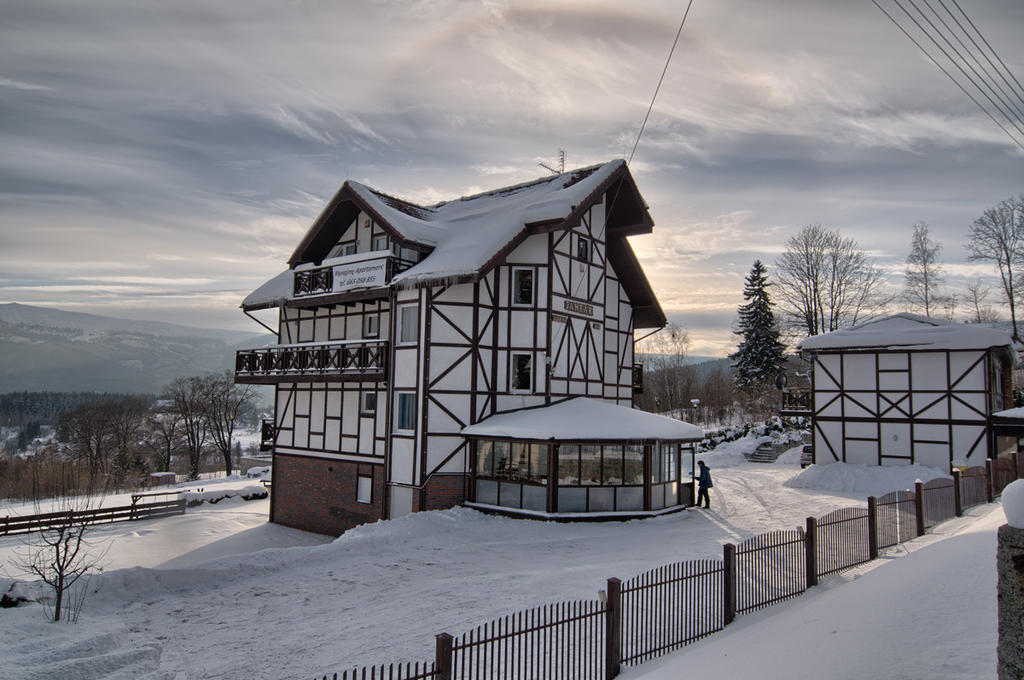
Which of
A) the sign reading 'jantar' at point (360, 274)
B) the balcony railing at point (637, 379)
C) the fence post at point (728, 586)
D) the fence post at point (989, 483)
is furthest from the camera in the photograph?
the balcony railing at point (637, 379)

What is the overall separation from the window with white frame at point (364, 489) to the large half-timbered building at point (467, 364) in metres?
0.07

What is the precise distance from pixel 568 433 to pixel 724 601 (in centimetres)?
959

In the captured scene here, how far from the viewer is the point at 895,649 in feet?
23.6

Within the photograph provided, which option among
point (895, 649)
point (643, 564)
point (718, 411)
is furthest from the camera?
point (718, 411)

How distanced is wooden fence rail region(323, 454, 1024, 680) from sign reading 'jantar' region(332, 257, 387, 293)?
15.0 metres

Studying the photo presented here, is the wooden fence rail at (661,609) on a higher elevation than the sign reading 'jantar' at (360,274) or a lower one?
lower

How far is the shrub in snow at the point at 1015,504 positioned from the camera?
16.8ft

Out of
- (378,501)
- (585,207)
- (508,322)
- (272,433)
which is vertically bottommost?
(378,501)

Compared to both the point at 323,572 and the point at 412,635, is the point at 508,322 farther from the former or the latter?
the point at 412,635

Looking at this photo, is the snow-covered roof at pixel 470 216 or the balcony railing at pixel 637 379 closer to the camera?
the snow-covered roof at pixel 470 216

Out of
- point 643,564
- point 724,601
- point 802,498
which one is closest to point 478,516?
point 643,564

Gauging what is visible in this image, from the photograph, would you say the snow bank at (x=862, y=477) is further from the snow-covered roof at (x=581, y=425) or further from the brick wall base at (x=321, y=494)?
the brick wall base at (x=321, y=494)

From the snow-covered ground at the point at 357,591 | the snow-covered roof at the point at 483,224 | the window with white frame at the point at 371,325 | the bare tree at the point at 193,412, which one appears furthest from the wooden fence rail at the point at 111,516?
the bare tree at the point at 193,412

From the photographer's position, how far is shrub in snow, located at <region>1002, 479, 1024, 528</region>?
5.13 meters
